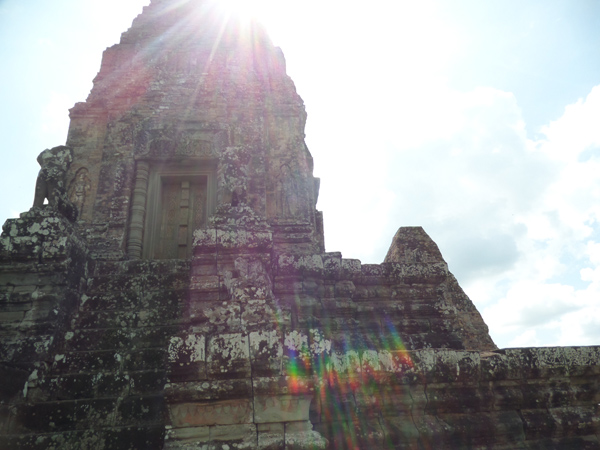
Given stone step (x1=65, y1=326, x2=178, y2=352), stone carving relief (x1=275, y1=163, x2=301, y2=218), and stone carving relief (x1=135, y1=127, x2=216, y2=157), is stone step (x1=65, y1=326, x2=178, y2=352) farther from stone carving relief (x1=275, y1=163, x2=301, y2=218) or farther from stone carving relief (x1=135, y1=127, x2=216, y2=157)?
stone carving relief (x1=135, y1=127, x2=216, y2=157)

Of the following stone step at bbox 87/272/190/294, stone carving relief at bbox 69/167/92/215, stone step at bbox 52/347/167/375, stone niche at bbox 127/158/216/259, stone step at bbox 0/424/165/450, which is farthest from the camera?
stone carving relief at bbox 69/167/92/215

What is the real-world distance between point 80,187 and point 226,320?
7828 millimetres

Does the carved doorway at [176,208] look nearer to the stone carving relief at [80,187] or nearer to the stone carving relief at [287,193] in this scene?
the stone carving relief at [80,187]

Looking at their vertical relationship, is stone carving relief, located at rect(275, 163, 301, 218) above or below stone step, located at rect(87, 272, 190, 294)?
above

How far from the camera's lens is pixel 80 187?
10.1 metres

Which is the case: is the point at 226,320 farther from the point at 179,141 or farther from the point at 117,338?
the point at 179,141

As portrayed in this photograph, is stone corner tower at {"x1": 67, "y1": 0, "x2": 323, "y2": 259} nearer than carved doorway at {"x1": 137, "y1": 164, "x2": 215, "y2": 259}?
Yes

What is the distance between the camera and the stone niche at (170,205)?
31.4 feet

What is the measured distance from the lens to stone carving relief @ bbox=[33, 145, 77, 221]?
6082mm

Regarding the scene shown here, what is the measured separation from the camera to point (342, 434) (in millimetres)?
3232

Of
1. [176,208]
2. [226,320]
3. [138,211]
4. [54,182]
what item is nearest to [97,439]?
[226,320]

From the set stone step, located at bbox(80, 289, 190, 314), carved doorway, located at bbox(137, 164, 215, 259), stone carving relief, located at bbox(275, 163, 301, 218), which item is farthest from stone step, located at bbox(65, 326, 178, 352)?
stone carving relief, located at bbox(275, 163, 301, 218)

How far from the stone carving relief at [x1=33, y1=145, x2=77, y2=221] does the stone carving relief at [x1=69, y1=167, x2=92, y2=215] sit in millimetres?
3732

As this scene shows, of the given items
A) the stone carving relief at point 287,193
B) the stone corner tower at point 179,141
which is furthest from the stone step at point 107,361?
the stone carving relief at point 287,193
